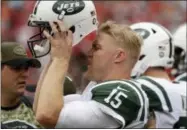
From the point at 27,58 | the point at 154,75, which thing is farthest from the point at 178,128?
the point at 27,58

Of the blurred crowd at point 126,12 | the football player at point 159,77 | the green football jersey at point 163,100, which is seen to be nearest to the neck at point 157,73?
the football player at point 159,77

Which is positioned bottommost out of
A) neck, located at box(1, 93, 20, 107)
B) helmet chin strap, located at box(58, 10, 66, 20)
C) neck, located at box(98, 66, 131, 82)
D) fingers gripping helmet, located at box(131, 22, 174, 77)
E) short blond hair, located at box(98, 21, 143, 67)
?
fingers gripping helmet, located at box(131, 22, 174, 77)

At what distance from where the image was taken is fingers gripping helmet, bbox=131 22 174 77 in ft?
19.5

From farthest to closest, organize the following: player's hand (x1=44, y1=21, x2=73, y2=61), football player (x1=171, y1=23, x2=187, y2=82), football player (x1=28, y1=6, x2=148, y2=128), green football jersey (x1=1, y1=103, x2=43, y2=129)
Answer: football player (x1=171, y1=23, x2=187, y2=82) → green football jersey (x1=1, y1=103, x2=43, y2=129) → player's hand (x1=44, y1=21, x2=73, y2=61) → football player (x1=28, y1=6, x2=148, y2=128)

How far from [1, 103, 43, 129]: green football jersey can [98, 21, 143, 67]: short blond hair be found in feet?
2.58

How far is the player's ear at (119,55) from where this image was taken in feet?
12.9

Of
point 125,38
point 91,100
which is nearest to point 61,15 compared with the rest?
point 125,38

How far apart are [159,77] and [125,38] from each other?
174 cm

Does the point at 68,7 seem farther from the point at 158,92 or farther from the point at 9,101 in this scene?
the point at 158,92

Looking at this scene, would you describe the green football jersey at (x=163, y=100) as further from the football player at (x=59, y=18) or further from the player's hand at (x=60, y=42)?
the player's hand at (x=60, y=42)

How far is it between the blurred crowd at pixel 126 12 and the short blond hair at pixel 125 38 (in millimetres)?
7655

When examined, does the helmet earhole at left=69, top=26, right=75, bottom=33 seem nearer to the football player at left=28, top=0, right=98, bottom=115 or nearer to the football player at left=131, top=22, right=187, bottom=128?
the football player at left=28, top=0, right=98, bottom=115

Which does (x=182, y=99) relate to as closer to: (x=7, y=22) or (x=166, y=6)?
(x=7, y=22)

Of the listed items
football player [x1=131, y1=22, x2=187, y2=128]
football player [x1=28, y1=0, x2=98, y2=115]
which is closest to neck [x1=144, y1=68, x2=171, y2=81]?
football player [x1=131, y1=22, x2=187, y2=128]
